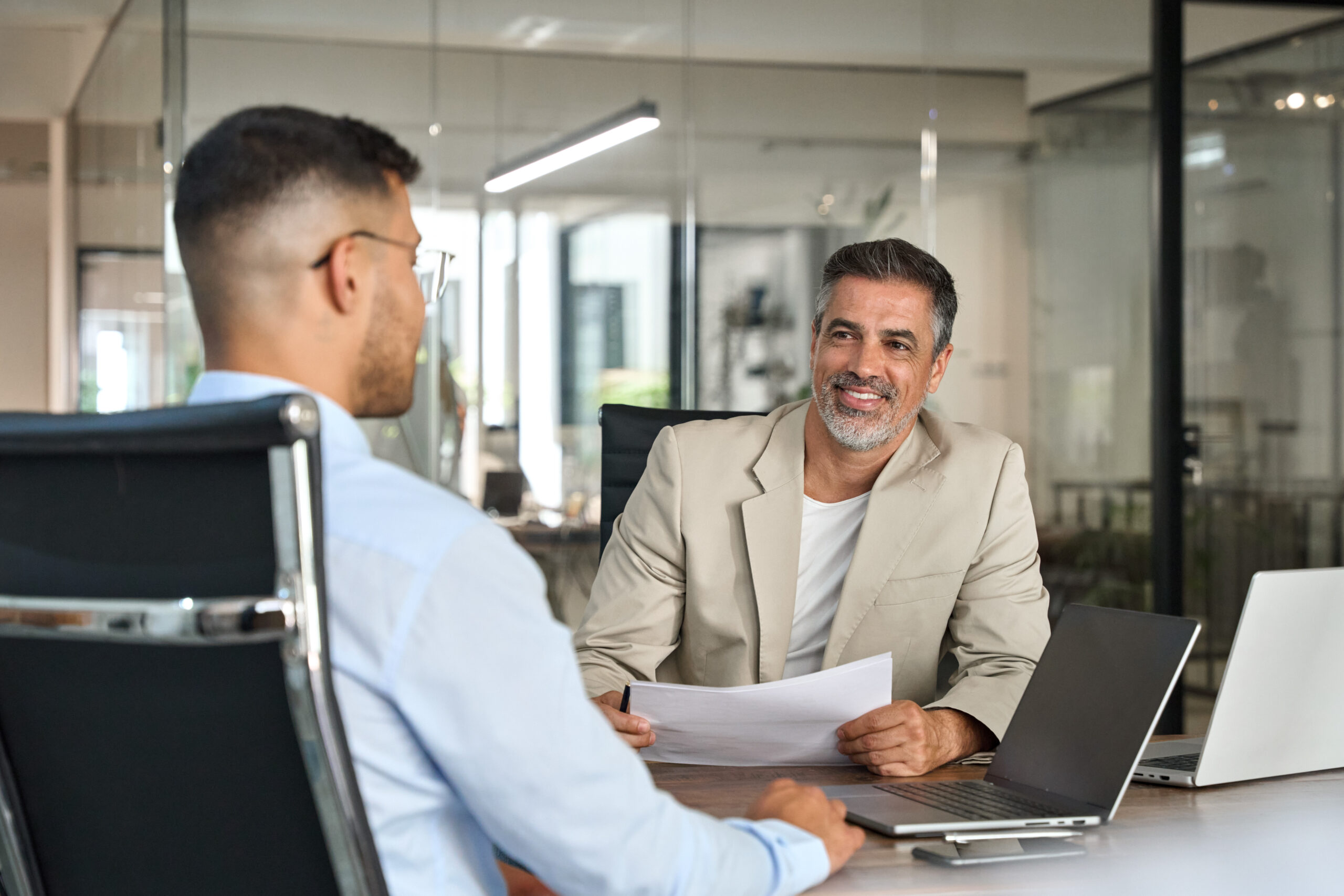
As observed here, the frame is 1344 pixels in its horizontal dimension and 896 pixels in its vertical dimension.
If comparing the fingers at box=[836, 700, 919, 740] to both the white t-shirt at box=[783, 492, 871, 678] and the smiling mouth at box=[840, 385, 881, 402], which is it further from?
the smiling mouth at box=[840, 385, 881, 402]

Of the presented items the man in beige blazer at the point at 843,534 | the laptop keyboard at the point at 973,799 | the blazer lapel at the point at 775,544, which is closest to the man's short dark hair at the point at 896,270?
the man in beige blazer at the point at 843,534

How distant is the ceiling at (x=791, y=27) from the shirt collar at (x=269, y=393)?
3.85 m

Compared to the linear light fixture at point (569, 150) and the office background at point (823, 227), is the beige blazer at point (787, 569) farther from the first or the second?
the linear light fixture at point (569, 150)

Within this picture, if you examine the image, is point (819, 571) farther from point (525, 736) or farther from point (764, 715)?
point (525, 736)

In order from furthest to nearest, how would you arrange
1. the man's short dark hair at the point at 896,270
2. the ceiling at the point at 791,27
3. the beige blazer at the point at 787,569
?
the ceiling at the point at 791,27, the man's short dark hair at the point at 896,270, the beige blazer at the point at 787,569

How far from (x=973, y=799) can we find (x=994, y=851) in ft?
0.61

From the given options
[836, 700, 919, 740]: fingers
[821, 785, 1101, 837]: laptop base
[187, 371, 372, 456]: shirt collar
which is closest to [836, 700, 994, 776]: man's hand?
[836, 700, 919, 740]: fingers

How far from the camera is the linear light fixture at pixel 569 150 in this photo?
4.56 metres

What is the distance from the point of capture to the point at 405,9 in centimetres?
454

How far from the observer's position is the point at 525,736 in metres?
0.85

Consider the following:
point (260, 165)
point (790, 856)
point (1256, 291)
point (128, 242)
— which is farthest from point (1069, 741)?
point (128, 242)

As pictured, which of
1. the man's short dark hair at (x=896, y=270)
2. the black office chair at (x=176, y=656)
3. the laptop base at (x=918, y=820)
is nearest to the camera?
the black office chair at (x=176, y=656)

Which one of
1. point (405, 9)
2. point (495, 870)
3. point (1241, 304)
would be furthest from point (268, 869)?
point (1241, 304)

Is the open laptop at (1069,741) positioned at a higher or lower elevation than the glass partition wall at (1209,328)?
lower
